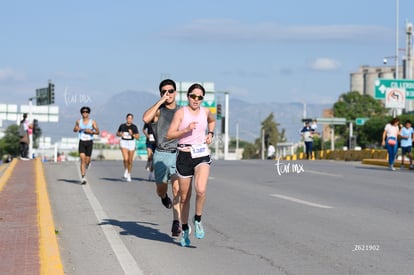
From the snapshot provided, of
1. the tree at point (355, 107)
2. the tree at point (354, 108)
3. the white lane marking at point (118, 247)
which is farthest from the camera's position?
the tree at point (355, 107)

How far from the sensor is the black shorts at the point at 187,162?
9.46 meters

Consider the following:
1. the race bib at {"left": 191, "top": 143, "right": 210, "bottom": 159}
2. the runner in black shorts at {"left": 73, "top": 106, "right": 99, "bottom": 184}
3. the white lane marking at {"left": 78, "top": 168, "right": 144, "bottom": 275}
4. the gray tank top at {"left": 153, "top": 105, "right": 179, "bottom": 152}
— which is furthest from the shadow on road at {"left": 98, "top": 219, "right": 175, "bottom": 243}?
the runner in black shorts at {"left": 73, "top": 106, "right": 99, "bottom": 184}

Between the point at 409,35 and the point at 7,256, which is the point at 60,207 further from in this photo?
the point at 409,35

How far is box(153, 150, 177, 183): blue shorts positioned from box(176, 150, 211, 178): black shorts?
3.05 feet

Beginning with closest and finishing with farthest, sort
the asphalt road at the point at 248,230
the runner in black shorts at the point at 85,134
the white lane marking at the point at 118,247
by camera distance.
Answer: the white lane marking at the point at 118,247 → the asphalt road at the point at 248,230 → the runner in black shorts at the point at 85,134

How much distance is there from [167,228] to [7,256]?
3366 millimetres

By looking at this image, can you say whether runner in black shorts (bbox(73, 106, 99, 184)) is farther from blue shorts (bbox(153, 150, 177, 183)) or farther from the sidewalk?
blue shorts (bbox(153, 150, 177, 183))

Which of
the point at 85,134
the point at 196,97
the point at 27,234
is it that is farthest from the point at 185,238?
the point at 85,134

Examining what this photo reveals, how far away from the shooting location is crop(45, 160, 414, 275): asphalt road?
8.59m

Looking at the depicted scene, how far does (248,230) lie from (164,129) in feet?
6.20

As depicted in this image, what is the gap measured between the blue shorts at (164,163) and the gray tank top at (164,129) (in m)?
0.06

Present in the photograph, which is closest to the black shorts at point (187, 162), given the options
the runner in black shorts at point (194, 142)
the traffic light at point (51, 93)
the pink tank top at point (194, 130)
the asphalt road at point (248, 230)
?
the runner in black shorts at point (194, 142)

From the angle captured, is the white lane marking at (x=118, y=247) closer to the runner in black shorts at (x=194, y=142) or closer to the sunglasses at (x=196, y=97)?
the runner in black shorts at (x=194, y=142)

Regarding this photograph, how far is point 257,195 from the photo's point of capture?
17.0 meters
